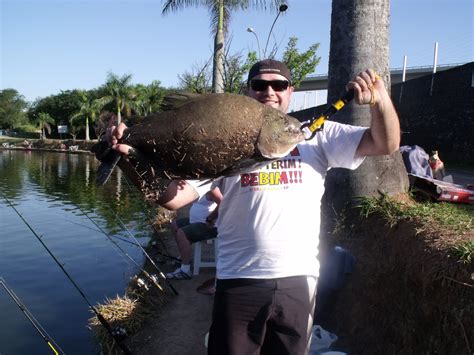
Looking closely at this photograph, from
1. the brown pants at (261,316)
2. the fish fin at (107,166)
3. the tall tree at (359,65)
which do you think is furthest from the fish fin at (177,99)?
the tall tree at (359,65)

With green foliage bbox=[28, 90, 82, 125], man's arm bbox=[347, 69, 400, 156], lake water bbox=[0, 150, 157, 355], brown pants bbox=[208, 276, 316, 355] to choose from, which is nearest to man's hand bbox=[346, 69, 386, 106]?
man's arm bbox=[347, 69, 400, 156]

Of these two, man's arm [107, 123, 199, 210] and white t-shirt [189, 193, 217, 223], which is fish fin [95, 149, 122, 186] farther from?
white t-shirt [189, 193, 217, 223]

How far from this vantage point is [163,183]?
2.42 metres

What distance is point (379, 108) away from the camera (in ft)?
7.80

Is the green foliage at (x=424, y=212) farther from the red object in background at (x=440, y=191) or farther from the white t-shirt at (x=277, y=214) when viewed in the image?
the white t-shirt at (x=277, y=214)

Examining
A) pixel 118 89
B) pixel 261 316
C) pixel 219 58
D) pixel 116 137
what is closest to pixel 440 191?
pixel 261 316

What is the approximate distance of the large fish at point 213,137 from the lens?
2.22 m

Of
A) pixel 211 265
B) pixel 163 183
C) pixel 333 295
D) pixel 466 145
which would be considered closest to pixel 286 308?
pixel 163 183

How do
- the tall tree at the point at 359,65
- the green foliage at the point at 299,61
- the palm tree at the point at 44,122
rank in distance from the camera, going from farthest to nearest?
1. the palm tree at the point at 44,122
2. the green foliage at the point at 299,61
3. the tall tree at the point at 359,65

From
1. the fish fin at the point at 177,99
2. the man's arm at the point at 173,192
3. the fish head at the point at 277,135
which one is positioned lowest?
the man's arm at the point at 173,192

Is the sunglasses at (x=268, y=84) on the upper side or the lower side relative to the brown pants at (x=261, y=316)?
upper

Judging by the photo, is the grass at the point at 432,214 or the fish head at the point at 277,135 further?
the grass at the point at 432,214

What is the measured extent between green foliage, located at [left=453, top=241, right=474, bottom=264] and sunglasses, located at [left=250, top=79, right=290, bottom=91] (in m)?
1.85

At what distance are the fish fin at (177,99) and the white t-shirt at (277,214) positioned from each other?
523 millimetres
